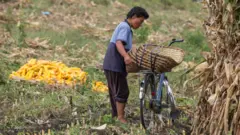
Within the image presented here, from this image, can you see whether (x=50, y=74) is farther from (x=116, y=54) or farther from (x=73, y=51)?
(x=73, y=51)

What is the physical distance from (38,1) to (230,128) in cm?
1360

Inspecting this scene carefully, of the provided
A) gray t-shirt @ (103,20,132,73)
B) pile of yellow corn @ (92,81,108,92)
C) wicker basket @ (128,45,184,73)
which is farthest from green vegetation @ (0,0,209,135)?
wicker basket @ (128,45,184,73)

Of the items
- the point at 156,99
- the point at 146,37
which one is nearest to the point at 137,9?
the point at 156,99

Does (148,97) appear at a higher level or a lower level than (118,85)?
lower

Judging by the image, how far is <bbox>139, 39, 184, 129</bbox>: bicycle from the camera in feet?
19.2

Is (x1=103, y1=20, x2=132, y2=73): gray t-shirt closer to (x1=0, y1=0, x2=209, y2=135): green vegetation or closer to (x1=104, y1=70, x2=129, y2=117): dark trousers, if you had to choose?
(x1=104, y1=70, x2=129, y2=117): dark trousers

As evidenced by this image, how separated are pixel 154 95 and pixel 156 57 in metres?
0.62

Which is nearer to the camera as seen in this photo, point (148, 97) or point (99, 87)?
point (148, 97)

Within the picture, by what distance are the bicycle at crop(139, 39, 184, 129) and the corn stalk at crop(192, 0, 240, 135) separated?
0.58m

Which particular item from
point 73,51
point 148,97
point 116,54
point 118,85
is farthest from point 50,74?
point 73,51

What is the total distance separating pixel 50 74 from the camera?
8250mm

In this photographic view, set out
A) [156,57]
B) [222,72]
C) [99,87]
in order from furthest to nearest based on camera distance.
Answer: [99,87] < [156,57] < [222,72]

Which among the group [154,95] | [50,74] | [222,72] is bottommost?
[50,74]

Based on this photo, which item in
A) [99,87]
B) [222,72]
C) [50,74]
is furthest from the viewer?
[50,74]
